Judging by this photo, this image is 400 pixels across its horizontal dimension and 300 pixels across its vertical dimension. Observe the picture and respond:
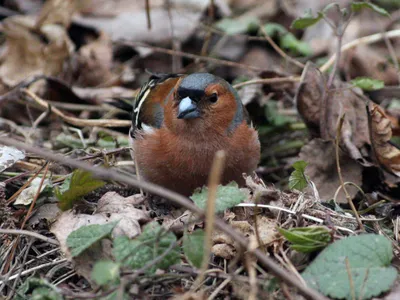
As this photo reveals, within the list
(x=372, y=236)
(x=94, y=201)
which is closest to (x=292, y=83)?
(x=94, y=201)

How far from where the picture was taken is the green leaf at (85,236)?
8.70 ft

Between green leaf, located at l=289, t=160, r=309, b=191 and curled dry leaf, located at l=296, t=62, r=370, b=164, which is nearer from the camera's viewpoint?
green leaf, located at l=289, t=160, r=309, b=191

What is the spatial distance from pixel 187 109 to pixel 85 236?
3.68 ft

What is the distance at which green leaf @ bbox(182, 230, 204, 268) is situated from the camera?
2473mm

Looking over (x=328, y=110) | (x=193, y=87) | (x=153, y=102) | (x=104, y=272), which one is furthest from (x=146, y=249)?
(x=328, y=110)

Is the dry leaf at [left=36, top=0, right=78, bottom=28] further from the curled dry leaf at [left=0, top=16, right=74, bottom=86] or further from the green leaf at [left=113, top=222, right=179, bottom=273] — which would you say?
the green leaf at [left=113, top=222, right=179, bottom=273]

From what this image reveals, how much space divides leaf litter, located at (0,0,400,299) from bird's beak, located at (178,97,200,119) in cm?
49

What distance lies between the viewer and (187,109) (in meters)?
3.55

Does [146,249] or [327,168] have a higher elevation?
[146,249]

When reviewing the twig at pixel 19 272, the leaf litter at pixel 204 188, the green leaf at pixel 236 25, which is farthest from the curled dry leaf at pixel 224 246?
the green leaf at pixel 236 25

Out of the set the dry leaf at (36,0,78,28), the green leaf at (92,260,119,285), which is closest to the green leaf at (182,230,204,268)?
the green leaf at (92,260,119,285)

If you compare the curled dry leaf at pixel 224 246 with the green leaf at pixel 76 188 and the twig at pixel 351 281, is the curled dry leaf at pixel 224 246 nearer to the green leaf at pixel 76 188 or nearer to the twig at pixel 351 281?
the twig at pixel 351 281

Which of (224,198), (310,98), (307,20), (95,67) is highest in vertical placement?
(307,20)

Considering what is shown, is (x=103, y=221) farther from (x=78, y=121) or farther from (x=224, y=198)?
(x=78, y=121)
